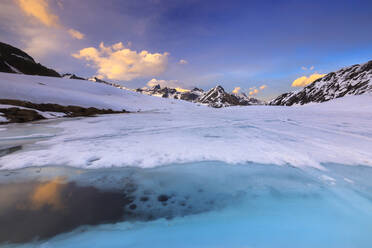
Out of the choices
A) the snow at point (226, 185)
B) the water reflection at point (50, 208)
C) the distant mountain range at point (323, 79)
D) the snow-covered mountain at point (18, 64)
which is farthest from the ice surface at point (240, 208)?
the snow-covered mountain at point (18, 64)

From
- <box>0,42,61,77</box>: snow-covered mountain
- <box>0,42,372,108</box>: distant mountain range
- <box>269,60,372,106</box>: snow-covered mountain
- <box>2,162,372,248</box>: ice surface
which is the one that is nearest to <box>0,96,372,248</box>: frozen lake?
<box>2,162,372,248</box>: ice surface

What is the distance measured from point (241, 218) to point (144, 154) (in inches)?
86.4

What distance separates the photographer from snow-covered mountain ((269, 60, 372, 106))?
201 ft

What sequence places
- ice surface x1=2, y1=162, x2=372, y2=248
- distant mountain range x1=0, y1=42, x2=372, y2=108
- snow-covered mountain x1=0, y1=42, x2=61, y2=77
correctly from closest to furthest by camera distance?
ice surface x1=2, y1=162, x2=372, y2=248 < distant mountain range x1=0, y1=42, x2=372, y2=108 < snow-covered mountain x1=0, y1=42, x2=61, y2=77

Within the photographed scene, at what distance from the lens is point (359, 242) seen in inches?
51.6

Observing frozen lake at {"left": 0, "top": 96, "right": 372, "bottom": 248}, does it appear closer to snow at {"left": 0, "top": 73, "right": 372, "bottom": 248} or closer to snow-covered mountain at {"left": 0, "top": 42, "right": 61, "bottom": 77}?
snow at {"left": 0, "top": 73, "right": 372, "bottom": 248}

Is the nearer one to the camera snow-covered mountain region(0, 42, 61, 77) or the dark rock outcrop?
the dark rock outcrop

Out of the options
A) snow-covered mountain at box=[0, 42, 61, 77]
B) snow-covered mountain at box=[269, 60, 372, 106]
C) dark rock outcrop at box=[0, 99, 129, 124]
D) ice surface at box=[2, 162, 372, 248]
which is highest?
snow-covered mountain at box=[0, 42, 61, 77]

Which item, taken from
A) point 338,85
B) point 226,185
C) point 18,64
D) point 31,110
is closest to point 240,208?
point 226,185

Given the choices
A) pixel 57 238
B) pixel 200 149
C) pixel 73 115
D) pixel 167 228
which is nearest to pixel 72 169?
pixel 57 238

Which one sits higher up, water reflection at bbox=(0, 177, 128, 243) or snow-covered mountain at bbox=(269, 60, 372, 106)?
snow-covered mountain at bbox=(269, 60, 372, 106)

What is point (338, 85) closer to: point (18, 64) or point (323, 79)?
point (323, 79)

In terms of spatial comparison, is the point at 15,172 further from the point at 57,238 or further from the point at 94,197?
the point at 57,238

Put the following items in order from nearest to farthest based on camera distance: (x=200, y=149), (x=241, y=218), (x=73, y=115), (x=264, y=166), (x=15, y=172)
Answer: (x=241, y=218) → (x=15, y=172) → (x=264, y=166) → (x=200, y=149) → (x=73, y=115)
